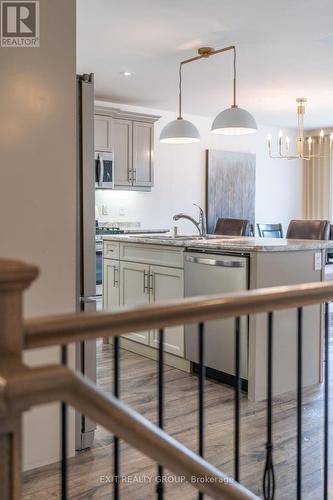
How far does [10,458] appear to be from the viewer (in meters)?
0.78

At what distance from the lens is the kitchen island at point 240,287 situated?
126 inches

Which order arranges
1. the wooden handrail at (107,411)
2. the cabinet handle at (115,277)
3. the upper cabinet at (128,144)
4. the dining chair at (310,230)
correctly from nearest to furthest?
the wooden handrail at (107,411) < the dining chair at (310,230) < the cabinet handle at (115,277) < the upper cabinet at (128,144)

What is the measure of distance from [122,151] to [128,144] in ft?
0.46

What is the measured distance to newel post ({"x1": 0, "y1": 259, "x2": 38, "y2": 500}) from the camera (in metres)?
0.76

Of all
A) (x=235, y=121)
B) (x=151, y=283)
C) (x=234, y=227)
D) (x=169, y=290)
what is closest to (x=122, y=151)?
(x=234, y=227)

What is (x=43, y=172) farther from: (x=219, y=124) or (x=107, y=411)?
(x=219, y=124)

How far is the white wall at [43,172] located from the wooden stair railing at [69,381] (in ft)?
4.47

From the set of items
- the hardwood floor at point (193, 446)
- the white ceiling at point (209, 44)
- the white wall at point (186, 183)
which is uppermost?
the white ceiling at point (209, 44)

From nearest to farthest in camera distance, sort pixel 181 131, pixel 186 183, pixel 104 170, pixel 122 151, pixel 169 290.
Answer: pixel 169 290 → pixel 181 131 → pixel 104 170 → pixel 122 151 → pixel 186 183

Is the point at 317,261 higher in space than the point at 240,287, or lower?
higher

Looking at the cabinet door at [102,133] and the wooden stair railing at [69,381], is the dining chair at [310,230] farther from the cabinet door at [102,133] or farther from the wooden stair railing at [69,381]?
the wooden stair railing at [69,381]

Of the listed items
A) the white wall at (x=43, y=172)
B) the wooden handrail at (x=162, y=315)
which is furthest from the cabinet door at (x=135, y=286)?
the wooden handrail at (x=162, y=315)

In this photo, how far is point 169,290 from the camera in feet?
12.8

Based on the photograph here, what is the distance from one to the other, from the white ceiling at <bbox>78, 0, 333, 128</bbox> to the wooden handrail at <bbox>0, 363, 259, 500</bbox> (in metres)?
3.22
